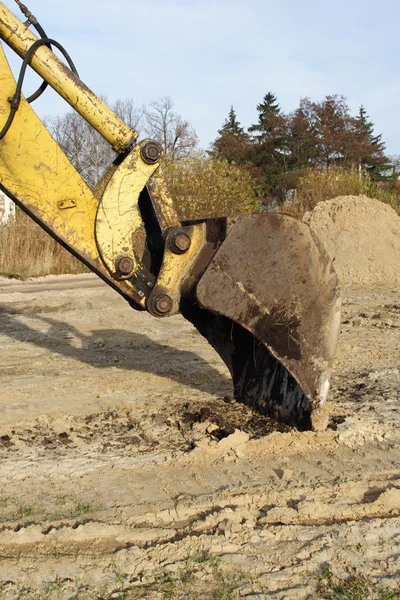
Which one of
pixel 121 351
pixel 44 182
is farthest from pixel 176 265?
pixel 121 351

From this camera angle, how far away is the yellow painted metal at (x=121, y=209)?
3436 millimetres

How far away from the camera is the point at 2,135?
3.28 meters

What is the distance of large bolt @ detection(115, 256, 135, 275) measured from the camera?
3.46 metres

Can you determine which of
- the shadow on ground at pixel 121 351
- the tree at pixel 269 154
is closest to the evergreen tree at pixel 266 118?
the tree at pixel 269 154

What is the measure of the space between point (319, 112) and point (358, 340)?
31.6m

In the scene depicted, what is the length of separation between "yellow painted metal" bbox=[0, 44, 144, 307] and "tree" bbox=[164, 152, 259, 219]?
631 inches

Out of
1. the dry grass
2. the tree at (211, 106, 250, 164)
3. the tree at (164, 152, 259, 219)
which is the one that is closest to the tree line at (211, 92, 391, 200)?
the tree at (211, 106, 250, 164)

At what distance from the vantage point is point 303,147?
120ft

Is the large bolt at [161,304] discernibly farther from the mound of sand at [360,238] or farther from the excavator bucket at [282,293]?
the mound of sand at [360,238]

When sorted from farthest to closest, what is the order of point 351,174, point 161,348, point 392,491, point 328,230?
point 351,174 < point 328,230 < point 161,348 < point 392,491

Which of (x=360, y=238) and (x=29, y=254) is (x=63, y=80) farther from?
(x=29, y=254)

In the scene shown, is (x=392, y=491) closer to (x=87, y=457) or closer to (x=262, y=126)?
(x=87, y=457)

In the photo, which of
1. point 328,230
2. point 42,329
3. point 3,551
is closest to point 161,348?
point 42,329

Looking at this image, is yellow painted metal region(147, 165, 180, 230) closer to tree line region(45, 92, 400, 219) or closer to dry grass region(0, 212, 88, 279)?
dry grass region(0, 212, 88, 279)
